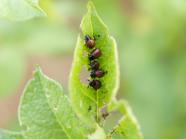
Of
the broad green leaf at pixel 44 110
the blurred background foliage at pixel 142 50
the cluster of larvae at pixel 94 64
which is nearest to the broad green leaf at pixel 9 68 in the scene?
the blurred background foliage at pixel 142 50

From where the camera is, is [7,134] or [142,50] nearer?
[7,134]

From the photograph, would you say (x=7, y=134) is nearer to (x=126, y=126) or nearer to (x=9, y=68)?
(x=126, y=126)

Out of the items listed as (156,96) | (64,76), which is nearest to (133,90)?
(156,96)

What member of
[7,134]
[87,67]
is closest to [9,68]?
[87,67]

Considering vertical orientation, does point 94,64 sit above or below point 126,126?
above

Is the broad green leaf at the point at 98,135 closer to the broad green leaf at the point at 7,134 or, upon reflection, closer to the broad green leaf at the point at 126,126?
the broad green leaf at the point at 126,126

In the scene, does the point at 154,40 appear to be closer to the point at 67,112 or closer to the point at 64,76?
the point at 64,76
